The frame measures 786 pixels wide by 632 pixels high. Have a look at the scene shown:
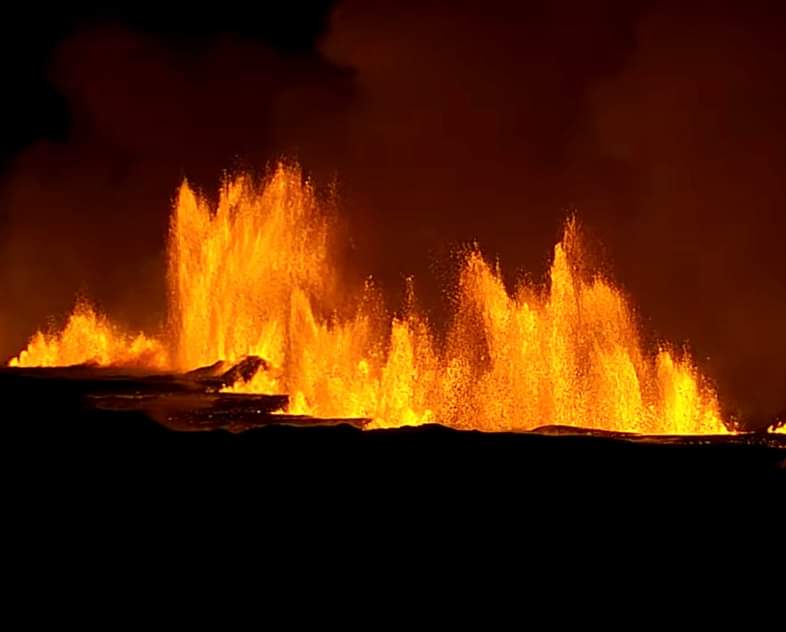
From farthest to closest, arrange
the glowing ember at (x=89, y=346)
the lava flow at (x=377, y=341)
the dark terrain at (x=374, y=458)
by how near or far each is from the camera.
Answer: the glowing ember at (x=89, y=346) < the lava flow at (x=377, y=341) < the dark terrain at (x=374, y=458)

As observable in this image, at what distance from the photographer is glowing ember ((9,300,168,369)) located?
36469 mm

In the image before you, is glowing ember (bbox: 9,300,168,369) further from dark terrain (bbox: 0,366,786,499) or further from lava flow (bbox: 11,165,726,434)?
dark terrain (bbox: 0,366,786,499)

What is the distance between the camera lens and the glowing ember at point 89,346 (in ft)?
Result: 120

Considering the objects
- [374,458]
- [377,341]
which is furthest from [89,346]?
[374,458]

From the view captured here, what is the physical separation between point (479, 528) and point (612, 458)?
270 cm

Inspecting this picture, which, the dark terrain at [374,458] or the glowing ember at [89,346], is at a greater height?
the glowing ember at [89,346]

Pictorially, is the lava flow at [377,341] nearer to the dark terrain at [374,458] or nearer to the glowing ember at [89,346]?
the glowing ember at [89,346]

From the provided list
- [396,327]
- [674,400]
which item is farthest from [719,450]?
[396,327]

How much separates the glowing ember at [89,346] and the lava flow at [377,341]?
0.36 ft

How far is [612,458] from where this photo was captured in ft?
52.6

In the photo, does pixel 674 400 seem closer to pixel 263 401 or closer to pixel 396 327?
pixel 396 327

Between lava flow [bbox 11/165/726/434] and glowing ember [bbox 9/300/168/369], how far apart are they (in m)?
0.11

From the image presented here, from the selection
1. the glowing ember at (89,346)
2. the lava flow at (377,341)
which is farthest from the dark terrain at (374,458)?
the glowing ember at (89,346)

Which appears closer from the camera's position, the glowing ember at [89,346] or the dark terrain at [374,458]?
the dark terrain at [374,458]
